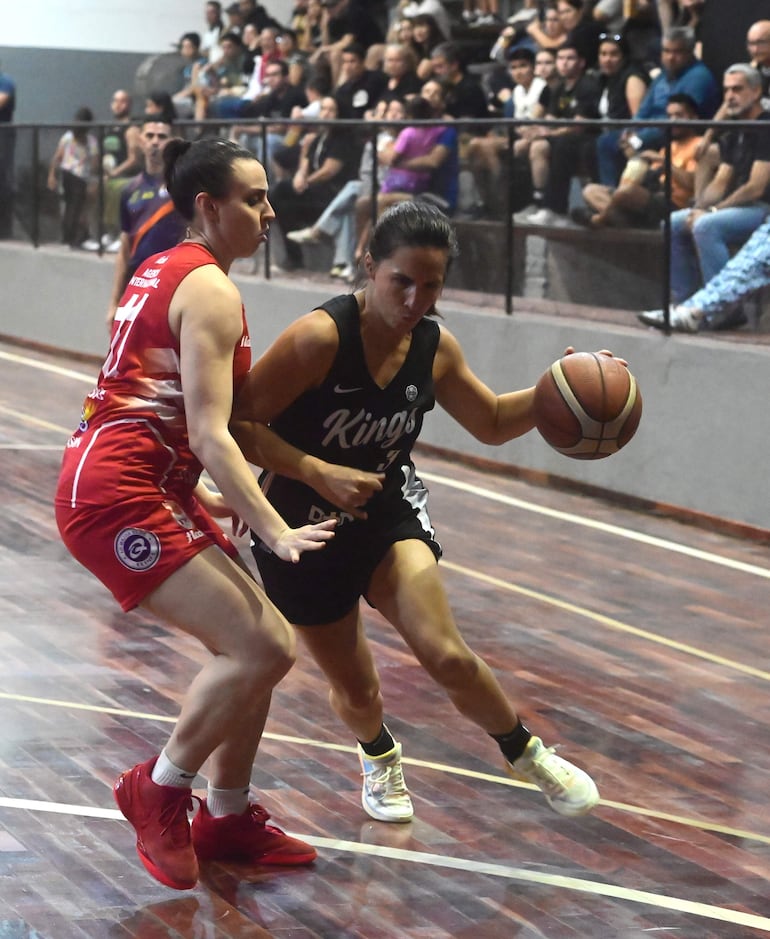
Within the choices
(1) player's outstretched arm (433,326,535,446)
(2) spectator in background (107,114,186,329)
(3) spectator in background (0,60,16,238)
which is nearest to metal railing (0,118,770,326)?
(3) spectator in background (0,60,16,238)

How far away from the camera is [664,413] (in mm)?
9383

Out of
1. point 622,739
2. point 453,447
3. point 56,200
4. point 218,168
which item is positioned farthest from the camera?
point 56,200

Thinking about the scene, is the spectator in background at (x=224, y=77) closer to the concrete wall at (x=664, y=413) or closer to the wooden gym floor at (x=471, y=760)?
the concrete wall at (x=664, y=413)

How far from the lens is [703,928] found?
4043 millimetres

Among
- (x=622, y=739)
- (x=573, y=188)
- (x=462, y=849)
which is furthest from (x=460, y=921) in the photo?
(x=573, y=188)

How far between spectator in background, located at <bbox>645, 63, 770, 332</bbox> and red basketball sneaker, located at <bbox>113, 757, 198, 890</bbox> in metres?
5.55

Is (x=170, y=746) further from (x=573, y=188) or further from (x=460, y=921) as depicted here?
(x=573, y=188)

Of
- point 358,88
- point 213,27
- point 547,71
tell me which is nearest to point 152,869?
point 547,71

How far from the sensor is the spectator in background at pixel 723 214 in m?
8.64

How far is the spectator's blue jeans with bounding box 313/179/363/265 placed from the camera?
11602 millimetres

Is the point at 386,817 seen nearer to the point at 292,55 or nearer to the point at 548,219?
the point at 548,219

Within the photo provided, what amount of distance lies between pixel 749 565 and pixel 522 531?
4.17 feet

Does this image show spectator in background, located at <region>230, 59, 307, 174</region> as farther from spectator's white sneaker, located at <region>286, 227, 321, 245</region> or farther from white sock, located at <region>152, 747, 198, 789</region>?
white sock, located at <region>152, 747, 198, 789</region>

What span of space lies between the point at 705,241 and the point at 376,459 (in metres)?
5.01
